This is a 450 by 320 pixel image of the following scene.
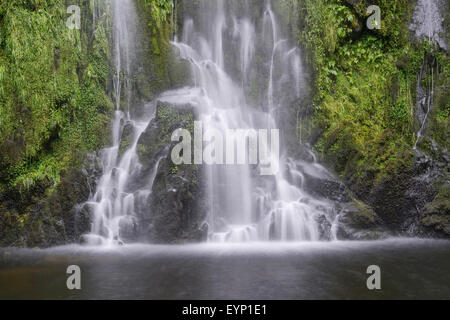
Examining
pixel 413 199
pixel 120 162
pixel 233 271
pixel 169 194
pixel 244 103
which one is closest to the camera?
pixel 233 271

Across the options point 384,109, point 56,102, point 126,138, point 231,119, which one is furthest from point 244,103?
point 56,102

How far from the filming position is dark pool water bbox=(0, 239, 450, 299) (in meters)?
7.67

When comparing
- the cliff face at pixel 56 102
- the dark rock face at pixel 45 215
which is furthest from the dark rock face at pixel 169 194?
the dark rock face at pixel 45 215

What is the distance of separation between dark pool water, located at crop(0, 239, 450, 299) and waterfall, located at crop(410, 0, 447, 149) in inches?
197

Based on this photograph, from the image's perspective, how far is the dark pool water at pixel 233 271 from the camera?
7.67m

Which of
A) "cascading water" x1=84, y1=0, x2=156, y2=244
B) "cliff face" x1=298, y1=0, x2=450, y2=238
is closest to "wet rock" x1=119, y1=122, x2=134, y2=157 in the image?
"cascading water" x1=84, y1=0, x2=156, y2=244

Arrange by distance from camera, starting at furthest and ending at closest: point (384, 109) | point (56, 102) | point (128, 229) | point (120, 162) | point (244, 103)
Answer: point (244, 103) < point (384, 109) < point (56, 102) < point (120, 162) < point (128, 229)

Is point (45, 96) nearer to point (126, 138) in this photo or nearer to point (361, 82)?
point (126, 138)

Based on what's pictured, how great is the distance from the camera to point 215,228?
12.5 m

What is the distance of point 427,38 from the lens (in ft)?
48.4

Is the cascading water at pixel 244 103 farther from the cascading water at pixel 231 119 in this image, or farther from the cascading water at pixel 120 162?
the cascading water at pixel 120 162

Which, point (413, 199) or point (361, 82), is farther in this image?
point (361, 82)

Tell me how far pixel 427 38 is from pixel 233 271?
11657mm

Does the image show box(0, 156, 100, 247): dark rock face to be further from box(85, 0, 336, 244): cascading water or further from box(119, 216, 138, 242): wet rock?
box(119, 216, 138, 242): wet rock
